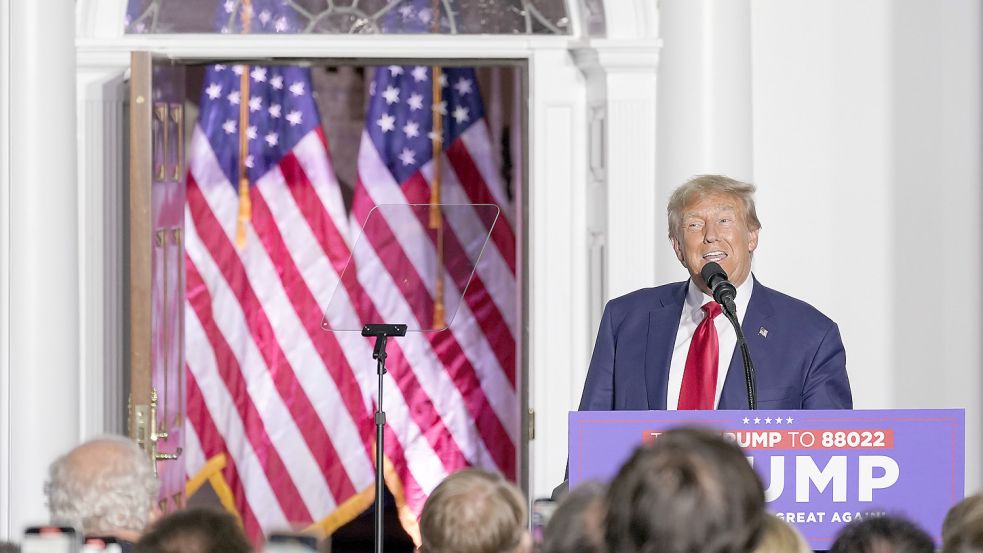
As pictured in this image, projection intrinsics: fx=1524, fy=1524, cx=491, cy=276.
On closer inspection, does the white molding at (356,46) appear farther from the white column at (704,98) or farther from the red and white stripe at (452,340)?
the red and white stripe at (452,340)

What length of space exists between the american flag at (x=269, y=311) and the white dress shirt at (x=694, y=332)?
14.8 ft

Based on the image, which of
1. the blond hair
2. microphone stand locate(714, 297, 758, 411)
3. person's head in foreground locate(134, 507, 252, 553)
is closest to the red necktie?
the blond hair

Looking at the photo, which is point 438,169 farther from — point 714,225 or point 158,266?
point 714,225

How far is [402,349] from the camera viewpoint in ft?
27.4

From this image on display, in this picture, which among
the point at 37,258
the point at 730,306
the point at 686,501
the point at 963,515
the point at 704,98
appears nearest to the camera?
the point at 686,501

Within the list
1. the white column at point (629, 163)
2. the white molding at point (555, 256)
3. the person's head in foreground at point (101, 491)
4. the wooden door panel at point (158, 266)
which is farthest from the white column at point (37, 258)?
the person's head in foreground at point (101, 491)

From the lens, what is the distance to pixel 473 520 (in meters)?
2.41

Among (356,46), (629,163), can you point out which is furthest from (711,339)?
(356,46)

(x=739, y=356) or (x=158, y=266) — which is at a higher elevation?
(x=158, y=266)

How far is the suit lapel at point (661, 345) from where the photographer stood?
3889mm

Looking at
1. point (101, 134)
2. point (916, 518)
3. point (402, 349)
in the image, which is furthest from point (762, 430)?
point (402, 349)

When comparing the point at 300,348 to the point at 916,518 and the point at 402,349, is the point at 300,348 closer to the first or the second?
the point at 402,349

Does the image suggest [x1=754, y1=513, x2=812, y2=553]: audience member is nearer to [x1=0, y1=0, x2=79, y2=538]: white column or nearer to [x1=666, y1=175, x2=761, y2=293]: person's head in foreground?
[x1=666, y1=175, x2=761, y2=293]: person's head in foreground

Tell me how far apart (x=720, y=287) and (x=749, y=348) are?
503mm
